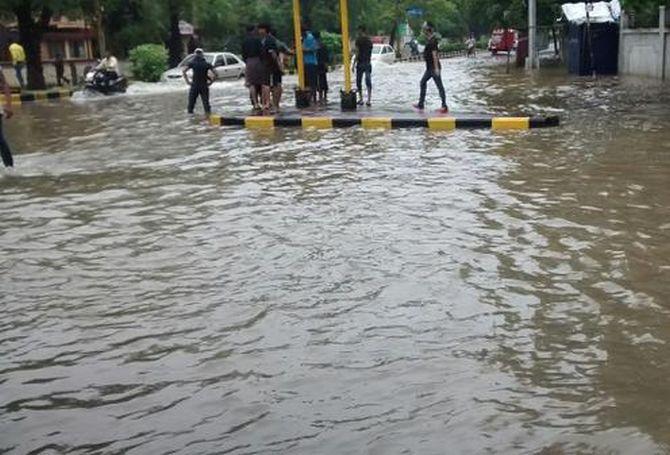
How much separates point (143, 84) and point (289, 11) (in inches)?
1001

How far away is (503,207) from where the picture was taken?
7.73 m

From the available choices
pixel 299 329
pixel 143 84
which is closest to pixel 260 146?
pixel 299 329

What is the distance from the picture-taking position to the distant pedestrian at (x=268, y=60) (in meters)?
15.9

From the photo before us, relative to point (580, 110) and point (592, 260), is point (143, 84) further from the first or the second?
point (592, 260)

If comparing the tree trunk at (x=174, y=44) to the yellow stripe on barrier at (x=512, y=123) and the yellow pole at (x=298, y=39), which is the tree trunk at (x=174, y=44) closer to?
the yellow pole at (x=298, y=39)

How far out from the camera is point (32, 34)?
3023cm

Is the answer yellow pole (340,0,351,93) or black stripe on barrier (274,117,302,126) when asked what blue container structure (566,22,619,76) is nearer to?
yellow pole (340,0,351,93)

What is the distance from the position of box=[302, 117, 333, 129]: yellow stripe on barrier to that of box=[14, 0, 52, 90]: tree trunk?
17282 mm

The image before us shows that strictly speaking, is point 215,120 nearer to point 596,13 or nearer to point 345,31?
point 345,31

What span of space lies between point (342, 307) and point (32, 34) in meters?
28.4

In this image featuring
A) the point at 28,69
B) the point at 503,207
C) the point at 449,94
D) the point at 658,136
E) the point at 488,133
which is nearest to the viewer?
the point at 503,207

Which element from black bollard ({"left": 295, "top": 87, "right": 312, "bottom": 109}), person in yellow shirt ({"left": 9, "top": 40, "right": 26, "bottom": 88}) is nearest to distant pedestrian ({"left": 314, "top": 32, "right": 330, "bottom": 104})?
black bollard ({"left": 295, "top": 87, "right": 312, "bottom": 109})

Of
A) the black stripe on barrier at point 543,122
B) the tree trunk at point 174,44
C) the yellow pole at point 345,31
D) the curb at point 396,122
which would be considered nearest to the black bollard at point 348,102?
the yellow pole at point 345,31

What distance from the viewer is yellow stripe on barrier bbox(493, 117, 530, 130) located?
13.5m
